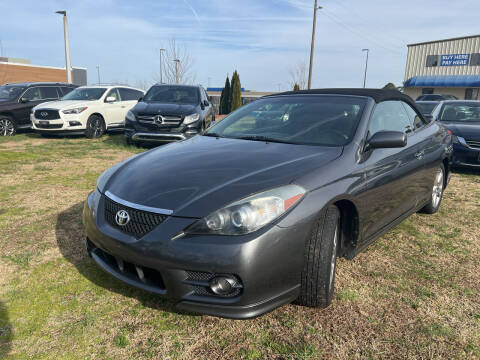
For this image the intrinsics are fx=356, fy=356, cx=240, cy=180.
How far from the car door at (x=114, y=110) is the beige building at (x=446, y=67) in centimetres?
3679

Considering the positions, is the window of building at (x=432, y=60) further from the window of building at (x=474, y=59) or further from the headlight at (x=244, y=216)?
the headlight at (x=244, y=216)

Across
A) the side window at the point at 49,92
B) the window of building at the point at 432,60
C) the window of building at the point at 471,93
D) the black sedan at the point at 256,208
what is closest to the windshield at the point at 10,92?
the side window at the point at 49,92

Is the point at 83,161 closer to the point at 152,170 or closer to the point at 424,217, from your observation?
the point at 152,170

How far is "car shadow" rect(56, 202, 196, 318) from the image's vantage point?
246cm

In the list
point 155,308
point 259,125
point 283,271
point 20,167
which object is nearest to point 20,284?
point 155,308

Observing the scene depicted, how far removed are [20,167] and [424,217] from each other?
270 inches

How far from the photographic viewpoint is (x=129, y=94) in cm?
1230

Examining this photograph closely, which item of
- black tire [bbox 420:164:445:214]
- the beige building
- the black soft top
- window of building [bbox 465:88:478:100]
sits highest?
the beige building

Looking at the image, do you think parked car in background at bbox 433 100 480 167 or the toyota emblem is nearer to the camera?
the toyota emblem

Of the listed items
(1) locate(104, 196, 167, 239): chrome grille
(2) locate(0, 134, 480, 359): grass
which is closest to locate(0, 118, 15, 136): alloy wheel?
(2) locate(0, 134, 480, 359): grass

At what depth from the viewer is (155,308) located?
2.41 m

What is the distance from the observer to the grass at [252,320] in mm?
2047

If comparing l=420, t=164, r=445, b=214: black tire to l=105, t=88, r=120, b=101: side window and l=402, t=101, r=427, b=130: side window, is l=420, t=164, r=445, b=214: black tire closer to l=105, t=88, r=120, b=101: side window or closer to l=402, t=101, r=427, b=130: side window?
l=402, t=101, r=427, b=130: side window

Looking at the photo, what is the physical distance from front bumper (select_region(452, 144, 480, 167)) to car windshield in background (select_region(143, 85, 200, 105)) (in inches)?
241
